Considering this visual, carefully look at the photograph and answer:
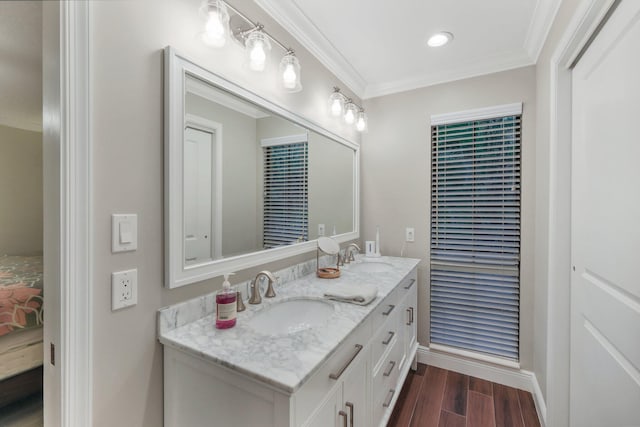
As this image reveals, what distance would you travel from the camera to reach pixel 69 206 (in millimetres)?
790

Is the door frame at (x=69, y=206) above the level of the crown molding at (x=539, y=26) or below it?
below

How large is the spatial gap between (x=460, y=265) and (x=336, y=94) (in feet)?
5.45

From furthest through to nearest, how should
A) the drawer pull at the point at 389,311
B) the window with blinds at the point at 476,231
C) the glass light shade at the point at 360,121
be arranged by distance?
the glass light shade at the point at 360,121 → the window with blinds at the point at 476,231 → the drawer pull at the point at 389,311

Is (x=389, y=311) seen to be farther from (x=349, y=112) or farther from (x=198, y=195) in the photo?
(x=349, y=112)

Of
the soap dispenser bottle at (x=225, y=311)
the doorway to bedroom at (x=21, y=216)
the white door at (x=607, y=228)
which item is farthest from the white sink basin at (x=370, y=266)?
the doorway to bedroom at (x=21, y=216)

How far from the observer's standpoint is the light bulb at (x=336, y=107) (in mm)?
2057

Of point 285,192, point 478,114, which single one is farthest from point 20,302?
point 478,114

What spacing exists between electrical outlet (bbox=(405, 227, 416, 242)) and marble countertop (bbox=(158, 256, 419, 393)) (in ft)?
3.87

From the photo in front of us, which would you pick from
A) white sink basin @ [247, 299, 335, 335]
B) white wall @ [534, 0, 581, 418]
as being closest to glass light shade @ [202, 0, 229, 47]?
white sink basin @ [247, 299, 335, 335]

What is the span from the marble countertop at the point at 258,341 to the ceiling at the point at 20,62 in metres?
1.16

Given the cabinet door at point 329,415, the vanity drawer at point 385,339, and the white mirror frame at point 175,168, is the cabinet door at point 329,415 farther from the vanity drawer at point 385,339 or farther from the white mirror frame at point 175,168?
the white mirror frame at point 175,168

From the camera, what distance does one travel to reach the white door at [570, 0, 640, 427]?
0.94 metres

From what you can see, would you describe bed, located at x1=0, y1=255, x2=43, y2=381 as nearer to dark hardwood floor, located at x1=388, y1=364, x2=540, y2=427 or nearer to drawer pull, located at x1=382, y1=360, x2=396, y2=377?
drawer pull, located at x1=382, y1=360, x2=396, y2=377

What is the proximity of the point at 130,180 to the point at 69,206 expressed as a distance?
18 centimetres
